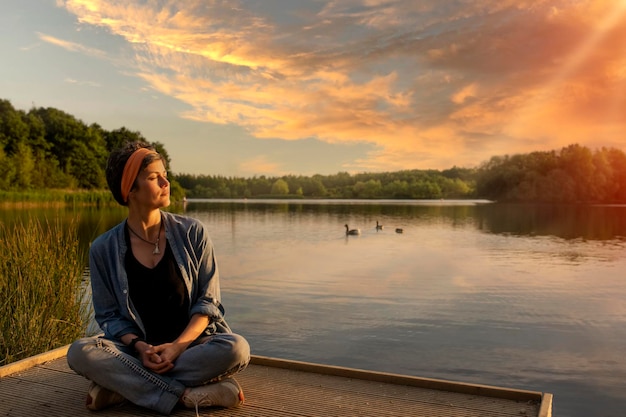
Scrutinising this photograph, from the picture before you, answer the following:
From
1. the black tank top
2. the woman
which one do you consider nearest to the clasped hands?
the woman

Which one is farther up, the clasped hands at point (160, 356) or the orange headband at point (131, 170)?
the orange headband at point (131, 170)

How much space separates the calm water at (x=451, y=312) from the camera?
245 inches

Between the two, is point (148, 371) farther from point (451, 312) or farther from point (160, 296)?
point (451, 312)

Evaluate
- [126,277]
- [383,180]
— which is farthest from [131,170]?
[383,180]

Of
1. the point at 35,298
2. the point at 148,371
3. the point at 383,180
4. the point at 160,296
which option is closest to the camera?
the point at 148,371

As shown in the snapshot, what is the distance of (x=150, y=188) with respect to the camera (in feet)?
9.55

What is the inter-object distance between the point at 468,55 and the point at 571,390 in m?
20.8

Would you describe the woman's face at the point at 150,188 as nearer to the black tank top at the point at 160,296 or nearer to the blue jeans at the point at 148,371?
the black tank top at the point at 160,296

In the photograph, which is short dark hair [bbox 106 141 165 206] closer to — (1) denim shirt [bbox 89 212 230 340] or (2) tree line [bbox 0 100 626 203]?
(1) denim shirt [bbox 89 212 230 340]

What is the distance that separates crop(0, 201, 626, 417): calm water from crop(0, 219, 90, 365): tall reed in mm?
2441

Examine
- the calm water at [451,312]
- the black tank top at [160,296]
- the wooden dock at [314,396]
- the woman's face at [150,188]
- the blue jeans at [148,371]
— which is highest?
the woman's face at [150,188]

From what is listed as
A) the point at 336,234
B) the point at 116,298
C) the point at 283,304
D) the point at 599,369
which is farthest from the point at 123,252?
the point at 336,234

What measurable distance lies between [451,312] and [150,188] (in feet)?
23.5

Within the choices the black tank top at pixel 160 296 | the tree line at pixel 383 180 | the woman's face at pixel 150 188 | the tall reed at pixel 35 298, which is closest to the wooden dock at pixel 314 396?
the black tank top at pixel 160 296
